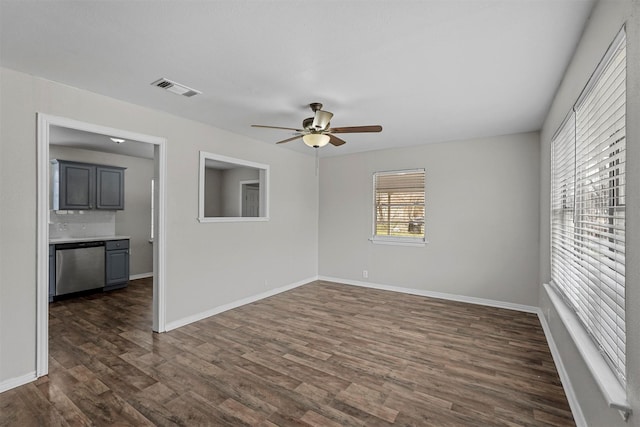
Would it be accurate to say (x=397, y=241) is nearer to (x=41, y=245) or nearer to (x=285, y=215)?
(x=285, y=215)

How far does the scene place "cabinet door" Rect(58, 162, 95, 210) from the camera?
5.14m

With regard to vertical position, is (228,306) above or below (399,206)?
below

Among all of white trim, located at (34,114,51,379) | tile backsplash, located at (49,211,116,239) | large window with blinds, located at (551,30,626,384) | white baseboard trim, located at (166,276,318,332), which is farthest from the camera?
tile backsplash, located at (49,211,116,239)

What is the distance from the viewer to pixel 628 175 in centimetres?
126

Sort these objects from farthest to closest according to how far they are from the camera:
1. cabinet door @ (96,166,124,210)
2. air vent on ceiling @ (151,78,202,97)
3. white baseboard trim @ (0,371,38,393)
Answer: cabinet door @ (96,166,124,210) → air vent on ceiling @ (151,78,202,97) → white baseboard trim @ (0,371,38,393)

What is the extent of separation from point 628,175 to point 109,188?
22.3ft

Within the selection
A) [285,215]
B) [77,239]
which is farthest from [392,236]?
[77,239]

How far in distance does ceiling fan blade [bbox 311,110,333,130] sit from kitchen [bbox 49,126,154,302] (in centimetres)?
359

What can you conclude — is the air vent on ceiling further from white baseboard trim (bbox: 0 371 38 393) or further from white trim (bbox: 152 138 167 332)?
white baseboard trim (bbox: 0 371 38 393)

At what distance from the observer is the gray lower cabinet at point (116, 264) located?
5.45 metres

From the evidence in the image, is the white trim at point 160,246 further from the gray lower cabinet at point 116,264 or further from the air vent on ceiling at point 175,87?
the gray lower cabinet at point 116,264

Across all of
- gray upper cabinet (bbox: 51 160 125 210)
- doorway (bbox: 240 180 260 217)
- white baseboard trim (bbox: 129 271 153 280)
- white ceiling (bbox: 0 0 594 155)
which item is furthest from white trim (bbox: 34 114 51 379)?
doorway (bbox: 240 180 260 217)

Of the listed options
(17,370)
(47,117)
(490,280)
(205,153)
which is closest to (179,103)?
(205,153)

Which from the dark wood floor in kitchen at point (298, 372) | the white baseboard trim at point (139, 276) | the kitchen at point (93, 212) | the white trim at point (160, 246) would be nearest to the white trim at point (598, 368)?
the dark wood floor in kitchen at point (298, 372)
